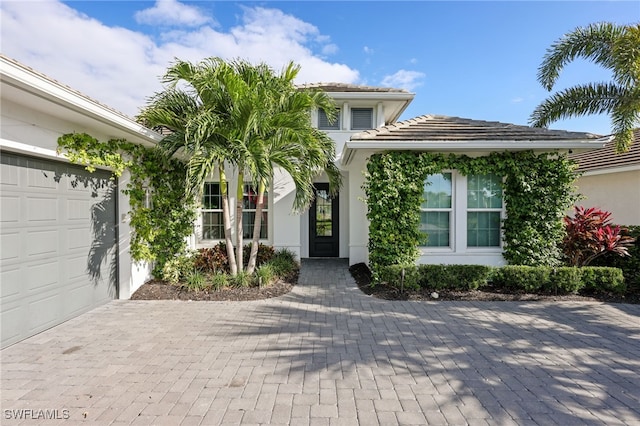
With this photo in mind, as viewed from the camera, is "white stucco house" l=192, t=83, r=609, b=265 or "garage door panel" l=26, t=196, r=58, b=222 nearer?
"garage door panel" l=26, t=196, r=58, b=222

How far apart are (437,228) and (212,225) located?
6440 millimetres

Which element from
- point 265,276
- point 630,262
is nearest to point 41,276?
point 265,276

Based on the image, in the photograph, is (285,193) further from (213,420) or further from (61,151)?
(213,420)

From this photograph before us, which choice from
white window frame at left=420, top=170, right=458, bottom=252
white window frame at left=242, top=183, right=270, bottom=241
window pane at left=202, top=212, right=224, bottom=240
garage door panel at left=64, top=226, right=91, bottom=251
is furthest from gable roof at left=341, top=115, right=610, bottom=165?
garage door panel at left=64, top=226, right=91, bottom=251

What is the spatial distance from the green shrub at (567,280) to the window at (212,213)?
27.7 feet

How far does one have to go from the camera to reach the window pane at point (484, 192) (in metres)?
7.21

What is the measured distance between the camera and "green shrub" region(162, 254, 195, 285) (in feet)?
22.9

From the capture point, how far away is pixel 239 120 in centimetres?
584

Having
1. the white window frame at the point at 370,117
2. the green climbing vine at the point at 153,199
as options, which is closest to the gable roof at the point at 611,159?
the white window frame at the point at 370,117

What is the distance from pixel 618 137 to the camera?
7.46m

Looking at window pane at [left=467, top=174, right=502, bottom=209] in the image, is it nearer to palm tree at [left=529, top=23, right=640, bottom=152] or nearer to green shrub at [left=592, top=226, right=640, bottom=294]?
green shrub at [left=592, top=226, right=640, bottom=294]

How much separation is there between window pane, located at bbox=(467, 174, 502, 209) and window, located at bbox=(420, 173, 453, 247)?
1.59 ft

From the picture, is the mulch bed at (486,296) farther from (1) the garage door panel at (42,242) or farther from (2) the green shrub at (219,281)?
(1) the garage door panel at (42,242)

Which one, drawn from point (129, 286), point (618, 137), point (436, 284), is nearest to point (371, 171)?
point (436, 284)
